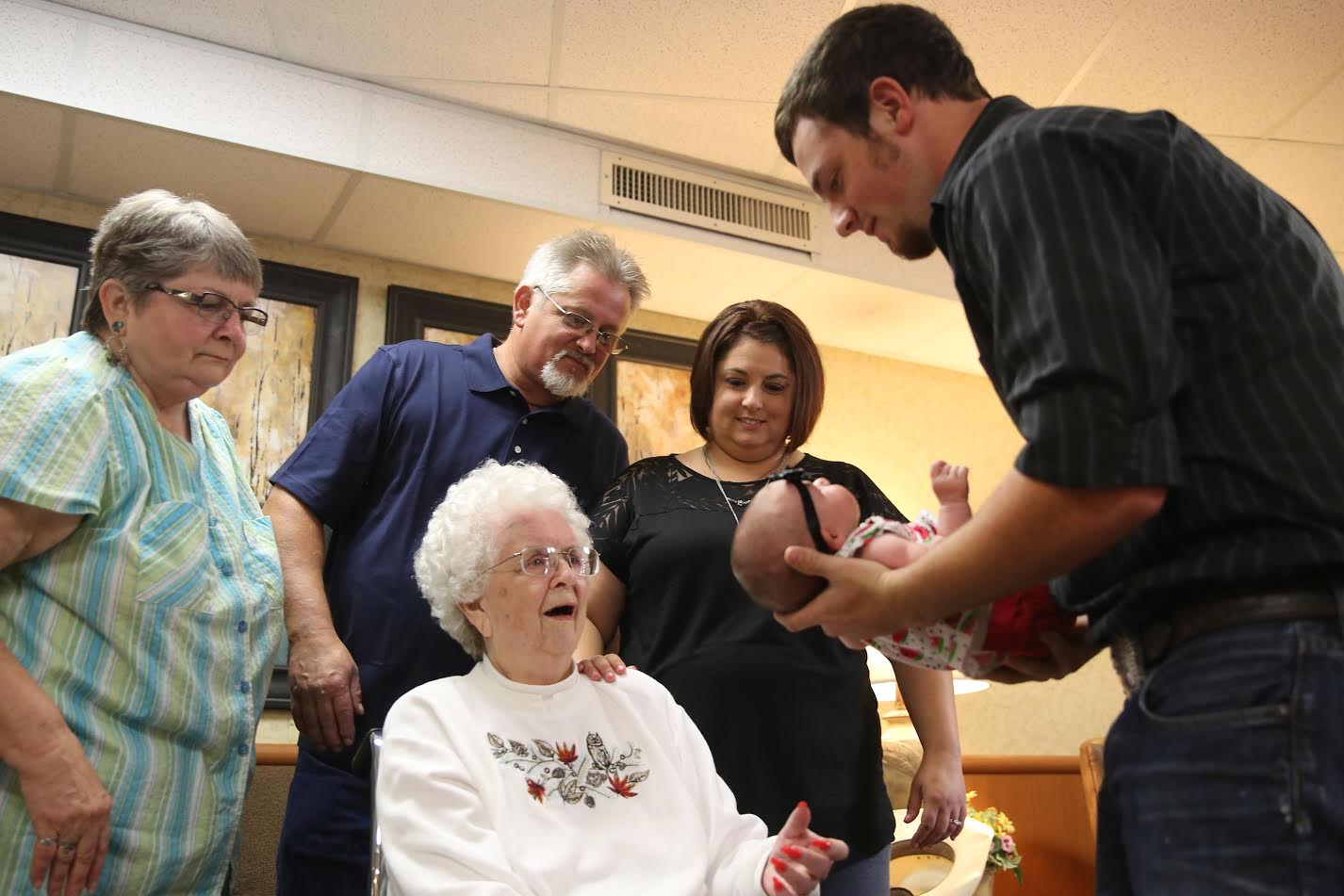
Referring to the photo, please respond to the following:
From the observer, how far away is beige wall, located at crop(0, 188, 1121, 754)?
A: 4.66 meters

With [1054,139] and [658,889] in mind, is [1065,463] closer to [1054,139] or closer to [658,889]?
[1054,139]

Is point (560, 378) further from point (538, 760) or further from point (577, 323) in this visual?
point (538, 760)

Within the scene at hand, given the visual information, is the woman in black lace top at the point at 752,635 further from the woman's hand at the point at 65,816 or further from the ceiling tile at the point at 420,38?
the ceiling tile at the point at 420,38

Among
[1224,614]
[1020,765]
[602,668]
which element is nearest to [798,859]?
[602,668]

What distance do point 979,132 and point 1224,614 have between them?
1.76ft

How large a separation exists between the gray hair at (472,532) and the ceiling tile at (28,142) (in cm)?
187

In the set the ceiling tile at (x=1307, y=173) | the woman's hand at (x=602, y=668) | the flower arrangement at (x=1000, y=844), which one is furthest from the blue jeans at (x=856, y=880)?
the ceiling tile at (x=1307, y=173)

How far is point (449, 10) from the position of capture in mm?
3014

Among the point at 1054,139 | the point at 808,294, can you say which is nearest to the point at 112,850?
the point at 1054,139

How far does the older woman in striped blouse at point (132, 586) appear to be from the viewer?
4.90 ft

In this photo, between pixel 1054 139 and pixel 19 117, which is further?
pixel 19 117

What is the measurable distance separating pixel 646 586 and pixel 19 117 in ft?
7.39

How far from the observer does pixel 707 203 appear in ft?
12.5

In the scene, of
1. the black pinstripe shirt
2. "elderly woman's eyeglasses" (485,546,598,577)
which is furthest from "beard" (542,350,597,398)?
the black pinstripe shirt
